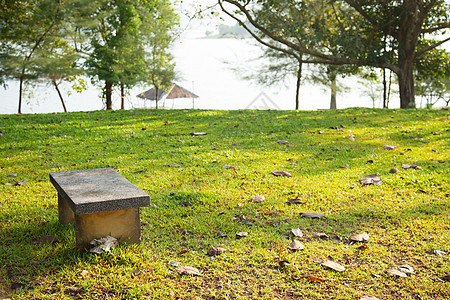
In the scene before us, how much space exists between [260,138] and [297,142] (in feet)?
2.39

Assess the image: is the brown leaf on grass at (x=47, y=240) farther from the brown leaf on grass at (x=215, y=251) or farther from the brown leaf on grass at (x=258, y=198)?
the brown leaf on grass at (x=258, y=198)

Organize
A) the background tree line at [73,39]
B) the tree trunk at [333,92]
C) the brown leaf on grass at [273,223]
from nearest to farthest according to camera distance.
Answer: the brown leaf on grass at [273,223] → the background tree line at [73,39] → the tree trunk at [333,92]

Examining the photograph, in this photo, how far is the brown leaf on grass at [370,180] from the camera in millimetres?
4989

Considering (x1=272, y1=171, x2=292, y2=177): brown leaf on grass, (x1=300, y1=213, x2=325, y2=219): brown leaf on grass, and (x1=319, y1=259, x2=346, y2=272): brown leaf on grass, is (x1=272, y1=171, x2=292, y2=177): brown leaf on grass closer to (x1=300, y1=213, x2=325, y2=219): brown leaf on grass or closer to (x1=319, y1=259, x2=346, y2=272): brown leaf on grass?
(x1=300, y1=213, x2=325, y2=219): brown leaf on grass

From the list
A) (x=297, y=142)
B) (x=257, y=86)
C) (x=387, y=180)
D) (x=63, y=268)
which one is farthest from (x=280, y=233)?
(x=257, y=86)

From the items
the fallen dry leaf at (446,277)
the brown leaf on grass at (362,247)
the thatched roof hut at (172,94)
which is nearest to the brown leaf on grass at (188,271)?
the brown leaf on grass at (362,247)

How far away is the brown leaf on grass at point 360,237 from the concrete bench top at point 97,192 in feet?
5.72

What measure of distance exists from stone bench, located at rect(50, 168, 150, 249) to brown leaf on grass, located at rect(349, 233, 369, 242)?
174 centimetres

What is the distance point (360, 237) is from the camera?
3416mm

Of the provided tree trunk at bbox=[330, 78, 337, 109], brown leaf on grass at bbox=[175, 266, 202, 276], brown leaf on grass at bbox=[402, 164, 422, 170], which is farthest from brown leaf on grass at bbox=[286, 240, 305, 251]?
tree trunk at bbox=[330, 78, 337, 109]

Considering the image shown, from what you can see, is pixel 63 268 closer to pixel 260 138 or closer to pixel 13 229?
pixel 13 229

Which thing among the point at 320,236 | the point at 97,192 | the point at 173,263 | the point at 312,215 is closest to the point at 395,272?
the point at 320,236

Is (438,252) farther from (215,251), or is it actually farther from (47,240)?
(47,240)

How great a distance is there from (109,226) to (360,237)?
80.7 inches
